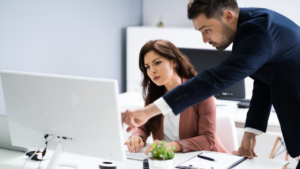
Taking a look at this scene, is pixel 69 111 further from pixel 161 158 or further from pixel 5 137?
pixel 5 137

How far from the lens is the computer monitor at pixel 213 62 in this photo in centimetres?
322

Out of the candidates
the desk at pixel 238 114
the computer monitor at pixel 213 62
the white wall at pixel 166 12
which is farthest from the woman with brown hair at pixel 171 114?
the white wall at pixel 166 12

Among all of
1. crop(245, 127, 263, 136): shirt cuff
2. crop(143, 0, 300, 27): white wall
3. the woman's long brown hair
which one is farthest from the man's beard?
crop(143, 0, 300, 27): white wall

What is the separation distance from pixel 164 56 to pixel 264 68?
85 cm

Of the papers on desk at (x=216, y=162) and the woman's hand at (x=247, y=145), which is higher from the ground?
the woman's hand at (x=247, y=145)

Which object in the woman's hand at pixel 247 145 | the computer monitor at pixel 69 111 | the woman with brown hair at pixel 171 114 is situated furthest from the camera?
the woman with brown hair at pixel 171 114

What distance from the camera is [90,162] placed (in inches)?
62.2

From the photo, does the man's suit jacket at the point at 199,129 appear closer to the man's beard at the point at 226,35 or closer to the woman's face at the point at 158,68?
the woman's face at the point at 158,68

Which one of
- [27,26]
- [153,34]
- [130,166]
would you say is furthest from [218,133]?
[153,34]

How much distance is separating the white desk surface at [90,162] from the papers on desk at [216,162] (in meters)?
0.03

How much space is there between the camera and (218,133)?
6.65 ft

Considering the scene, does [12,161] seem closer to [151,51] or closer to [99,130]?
[99,130]

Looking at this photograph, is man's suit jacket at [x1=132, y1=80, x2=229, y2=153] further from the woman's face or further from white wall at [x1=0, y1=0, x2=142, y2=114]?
white wall at [x1=0, y1=0, x2=142, y2=114]

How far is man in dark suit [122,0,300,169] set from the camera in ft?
3.57
